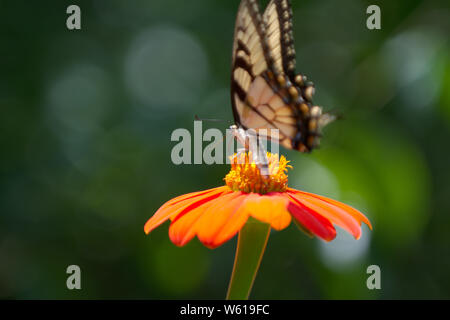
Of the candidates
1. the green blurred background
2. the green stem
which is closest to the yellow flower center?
the green stem

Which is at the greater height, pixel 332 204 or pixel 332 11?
pixel 332 11

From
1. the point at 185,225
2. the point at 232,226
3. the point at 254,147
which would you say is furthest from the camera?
the point at 254,147

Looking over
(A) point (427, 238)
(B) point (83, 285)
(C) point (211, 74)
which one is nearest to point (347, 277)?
(A) point (427, 238)

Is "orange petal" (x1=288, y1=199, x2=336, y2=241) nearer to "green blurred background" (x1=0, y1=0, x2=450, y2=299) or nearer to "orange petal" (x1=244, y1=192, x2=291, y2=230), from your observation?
"orange petal" (x1=244, y1=192, x2=291, y2=230)

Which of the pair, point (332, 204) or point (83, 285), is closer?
point (332, 204)

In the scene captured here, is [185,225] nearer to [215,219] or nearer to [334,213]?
[215,219]

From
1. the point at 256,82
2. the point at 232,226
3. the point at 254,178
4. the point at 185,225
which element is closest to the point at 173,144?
the point at 256,82

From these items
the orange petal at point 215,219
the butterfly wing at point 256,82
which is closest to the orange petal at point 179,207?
the orange petal at point 215,219

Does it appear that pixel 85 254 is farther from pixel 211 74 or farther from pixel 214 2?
pixel 214 2
